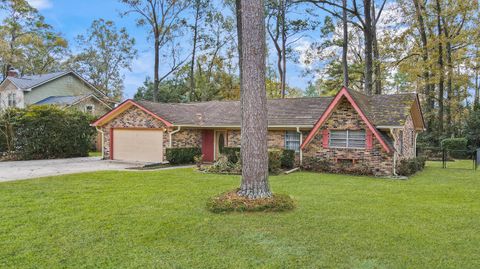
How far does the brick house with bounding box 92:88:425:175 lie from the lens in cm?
1327

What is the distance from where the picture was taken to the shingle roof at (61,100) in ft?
88.3

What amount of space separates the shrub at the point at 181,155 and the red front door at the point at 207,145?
0.69 metres

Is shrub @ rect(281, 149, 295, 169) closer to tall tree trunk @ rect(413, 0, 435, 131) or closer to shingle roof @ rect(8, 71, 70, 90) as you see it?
tall tree trunk @ rect(413, 0, 435, 131)

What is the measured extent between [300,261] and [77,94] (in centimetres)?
3133

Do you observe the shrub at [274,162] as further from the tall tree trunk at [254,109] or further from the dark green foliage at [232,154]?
the tall tree trunk at [254,109]

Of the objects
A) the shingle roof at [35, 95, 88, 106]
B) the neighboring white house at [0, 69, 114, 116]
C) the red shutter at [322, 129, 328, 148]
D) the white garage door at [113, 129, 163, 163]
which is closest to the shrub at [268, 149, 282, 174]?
the red shutter at [322, 129, 328, 148]

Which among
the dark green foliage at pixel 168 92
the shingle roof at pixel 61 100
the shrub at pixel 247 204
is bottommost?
the shrub at pixel 247 204

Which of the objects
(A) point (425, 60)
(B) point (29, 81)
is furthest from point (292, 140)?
(B) point (29, 81)

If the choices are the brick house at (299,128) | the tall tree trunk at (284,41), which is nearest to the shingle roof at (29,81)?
the brick house at (299,128)

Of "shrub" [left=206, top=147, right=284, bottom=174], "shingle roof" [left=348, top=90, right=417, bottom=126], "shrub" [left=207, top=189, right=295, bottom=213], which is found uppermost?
"shingle roof" [left=348, top=90, right=417, bottom=126]

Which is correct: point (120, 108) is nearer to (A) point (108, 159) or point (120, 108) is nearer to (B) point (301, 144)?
(A) point (108, 159)

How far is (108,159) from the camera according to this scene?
18422 mm

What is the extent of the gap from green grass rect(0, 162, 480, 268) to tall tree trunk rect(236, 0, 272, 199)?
0.86 m

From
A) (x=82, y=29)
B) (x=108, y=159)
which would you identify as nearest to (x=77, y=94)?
(x=82, y=29)
